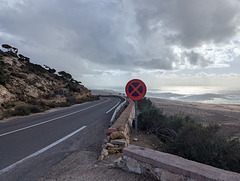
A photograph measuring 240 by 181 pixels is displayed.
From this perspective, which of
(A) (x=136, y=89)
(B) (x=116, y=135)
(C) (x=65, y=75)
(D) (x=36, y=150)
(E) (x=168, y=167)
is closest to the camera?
(E) (x=168, y=167)

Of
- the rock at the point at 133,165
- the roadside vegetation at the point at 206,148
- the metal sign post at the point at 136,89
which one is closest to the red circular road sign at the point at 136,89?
the metal sign post at the point at 136,89

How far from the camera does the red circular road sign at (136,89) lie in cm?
460

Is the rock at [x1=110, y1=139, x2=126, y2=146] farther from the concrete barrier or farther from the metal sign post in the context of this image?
the metal sign post

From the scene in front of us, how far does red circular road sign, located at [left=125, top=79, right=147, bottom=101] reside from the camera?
181 inches

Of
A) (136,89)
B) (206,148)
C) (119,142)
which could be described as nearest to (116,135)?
(119,142)

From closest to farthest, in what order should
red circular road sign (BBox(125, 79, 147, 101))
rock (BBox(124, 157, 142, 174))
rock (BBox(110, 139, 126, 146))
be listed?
1. rock (BBox(124, 157, 142, 174))
2. rock (BBox(110, 139, 126, 146))
3. red circular road sign (BBox(125, 79, 147, 101))

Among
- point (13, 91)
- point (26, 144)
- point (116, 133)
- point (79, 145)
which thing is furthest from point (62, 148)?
point (13, 91)

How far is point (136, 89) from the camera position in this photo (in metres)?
4.62

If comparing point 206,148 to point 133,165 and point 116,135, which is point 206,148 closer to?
point 133,165

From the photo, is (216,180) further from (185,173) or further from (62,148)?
(62,148)

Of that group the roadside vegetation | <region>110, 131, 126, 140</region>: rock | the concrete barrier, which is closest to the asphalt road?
<region>110, 131, 126, 140</region>: rock

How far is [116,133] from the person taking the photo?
3.74 metres

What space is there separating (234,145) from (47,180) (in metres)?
4.78

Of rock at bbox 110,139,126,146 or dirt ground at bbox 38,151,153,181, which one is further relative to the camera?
rock at bbox 110,139,126,146
